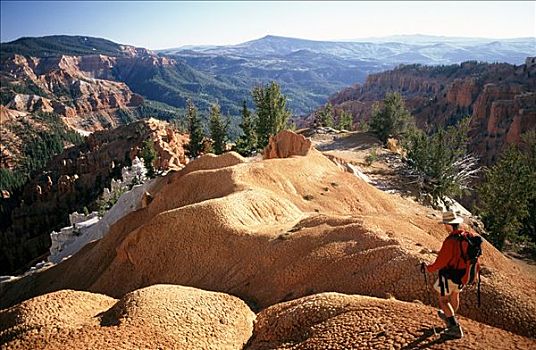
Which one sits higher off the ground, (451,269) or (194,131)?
(451,269)

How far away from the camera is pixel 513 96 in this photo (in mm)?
104188

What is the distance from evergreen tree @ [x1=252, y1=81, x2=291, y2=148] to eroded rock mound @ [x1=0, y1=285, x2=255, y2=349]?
45196 millimetres

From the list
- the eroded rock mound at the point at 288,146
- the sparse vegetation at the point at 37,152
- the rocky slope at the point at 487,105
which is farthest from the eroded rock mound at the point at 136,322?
the sparse vegetation at the point at 37,152

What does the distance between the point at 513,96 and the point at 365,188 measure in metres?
94.6

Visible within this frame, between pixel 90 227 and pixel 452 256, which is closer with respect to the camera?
pixel 452 256

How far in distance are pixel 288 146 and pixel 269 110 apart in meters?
19.5

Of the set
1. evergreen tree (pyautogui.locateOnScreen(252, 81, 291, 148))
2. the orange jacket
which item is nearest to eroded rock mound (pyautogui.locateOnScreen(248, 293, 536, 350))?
the orange jacket

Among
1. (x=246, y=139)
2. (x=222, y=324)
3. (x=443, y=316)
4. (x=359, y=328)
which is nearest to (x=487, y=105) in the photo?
(x=246, y=139)

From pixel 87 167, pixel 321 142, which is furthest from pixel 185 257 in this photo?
pixel 87 167

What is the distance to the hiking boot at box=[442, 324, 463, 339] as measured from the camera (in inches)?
356

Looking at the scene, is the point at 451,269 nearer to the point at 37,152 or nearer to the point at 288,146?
the point at 288,146

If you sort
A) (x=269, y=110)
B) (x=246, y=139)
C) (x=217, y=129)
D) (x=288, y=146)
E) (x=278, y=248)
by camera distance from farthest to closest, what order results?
(x=217, y=129) < (x=246, y=139) < (x=269, y=110) < (x=288, y=146) < (x=278, y=248)

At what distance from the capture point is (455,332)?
9.09m

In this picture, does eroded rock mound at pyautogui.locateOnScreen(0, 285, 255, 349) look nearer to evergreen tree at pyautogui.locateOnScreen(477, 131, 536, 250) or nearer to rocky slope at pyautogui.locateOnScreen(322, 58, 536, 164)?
evergreen tree at pyautogui.locateOnScreen(477, 131, 536, 250)
